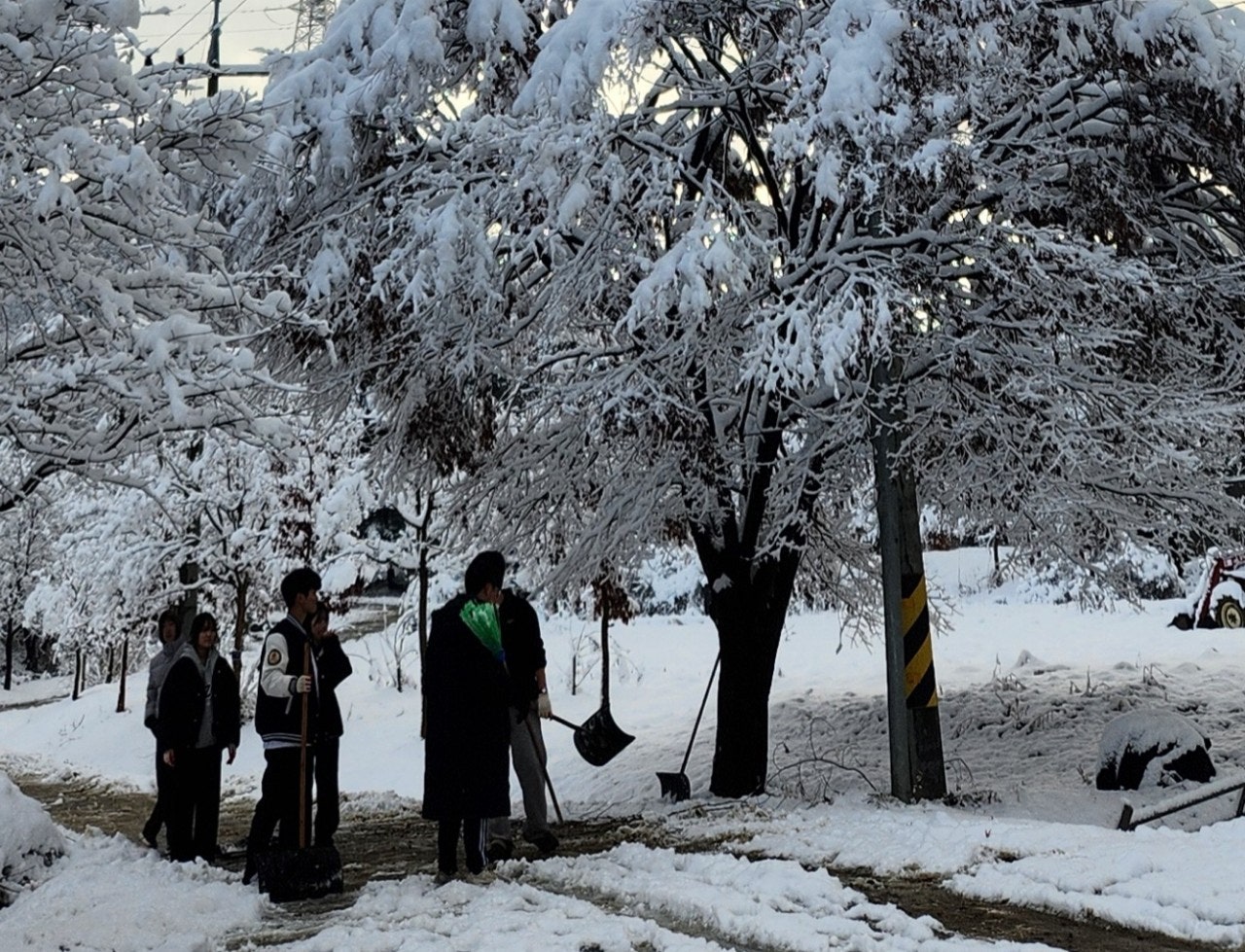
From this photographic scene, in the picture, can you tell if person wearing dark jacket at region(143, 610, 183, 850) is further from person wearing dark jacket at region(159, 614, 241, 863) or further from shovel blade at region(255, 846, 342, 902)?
shovel blade at region(255, 846, 342, 902)

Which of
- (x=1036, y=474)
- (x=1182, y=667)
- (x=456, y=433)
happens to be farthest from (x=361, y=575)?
(x=1036, y=474)

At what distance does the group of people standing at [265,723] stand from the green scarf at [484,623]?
69cm

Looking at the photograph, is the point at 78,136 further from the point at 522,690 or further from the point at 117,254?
the point at 522,690

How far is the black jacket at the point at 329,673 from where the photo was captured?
6.87 m

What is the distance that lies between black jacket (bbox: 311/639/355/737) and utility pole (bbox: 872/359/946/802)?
385 centimetres

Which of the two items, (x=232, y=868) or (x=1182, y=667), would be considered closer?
(x=232, y=868)

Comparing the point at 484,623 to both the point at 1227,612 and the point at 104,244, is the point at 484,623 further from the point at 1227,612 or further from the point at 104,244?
the point at 1227,612

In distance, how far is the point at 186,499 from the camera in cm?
2116

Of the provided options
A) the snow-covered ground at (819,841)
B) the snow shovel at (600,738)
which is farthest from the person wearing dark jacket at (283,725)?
the snow shovel at (600,738)

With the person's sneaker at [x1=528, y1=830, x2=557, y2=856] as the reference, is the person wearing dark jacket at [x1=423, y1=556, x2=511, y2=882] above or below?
above

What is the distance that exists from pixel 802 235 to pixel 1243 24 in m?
3.19

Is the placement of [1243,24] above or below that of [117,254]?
above

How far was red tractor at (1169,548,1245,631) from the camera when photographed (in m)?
20.8

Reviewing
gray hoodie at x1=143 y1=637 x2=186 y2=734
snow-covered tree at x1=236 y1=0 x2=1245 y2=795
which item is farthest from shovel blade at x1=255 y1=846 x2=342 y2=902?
snow-covered tree at x1=236 y1=0 x2=1245 y2=795
